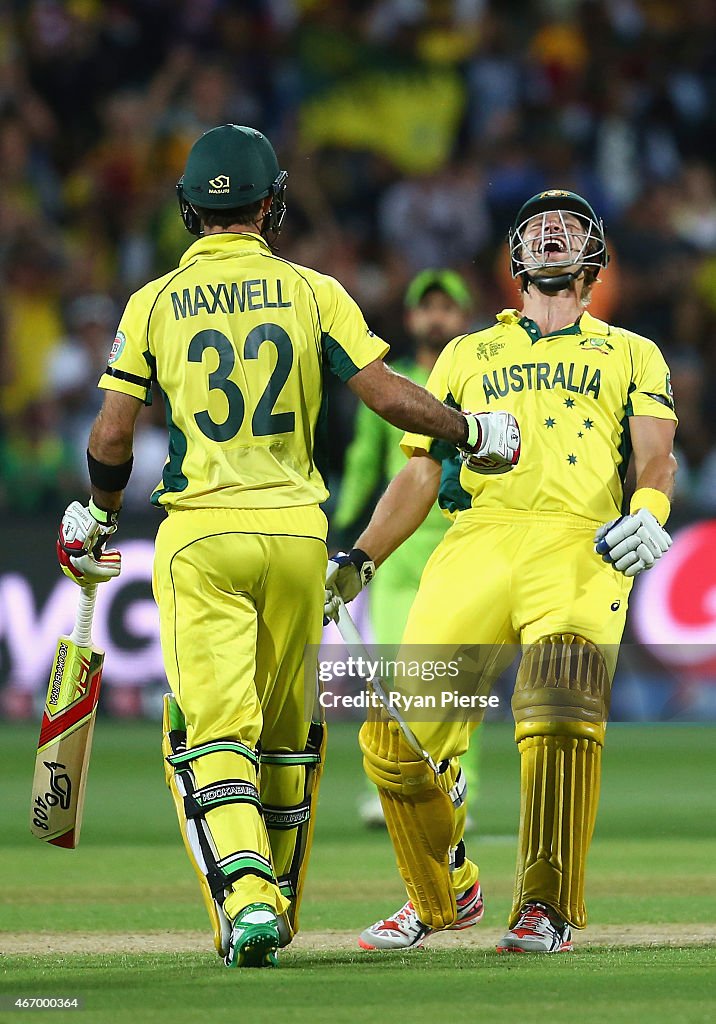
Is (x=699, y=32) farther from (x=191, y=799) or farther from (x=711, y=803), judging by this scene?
(x=191, y=799)

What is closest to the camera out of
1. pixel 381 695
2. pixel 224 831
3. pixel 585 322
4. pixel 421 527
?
pixel 224 831

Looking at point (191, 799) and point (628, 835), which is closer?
point (191, 799)

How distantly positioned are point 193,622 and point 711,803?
5.23m

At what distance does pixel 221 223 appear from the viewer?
515 cm

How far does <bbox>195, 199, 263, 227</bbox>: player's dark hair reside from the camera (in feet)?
16.8

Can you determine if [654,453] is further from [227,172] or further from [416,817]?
[227,172]

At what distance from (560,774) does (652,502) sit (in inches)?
32.3

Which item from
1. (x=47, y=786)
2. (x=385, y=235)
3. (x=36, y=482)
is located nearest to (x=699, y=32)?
(x=385, y=235)

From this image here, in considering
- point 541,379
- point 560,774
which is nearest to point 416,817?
point 560,774

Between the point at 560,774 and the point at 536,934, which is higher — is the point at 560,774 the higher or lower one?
the higher one

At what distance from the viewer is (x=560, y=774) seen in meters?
5.23

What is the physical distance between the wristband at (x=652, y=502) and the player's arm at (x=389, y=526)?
0.76 meters

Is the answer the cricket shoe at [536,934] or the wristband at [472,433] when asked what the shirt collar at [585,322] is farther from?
the cricket shoe at [536,934]

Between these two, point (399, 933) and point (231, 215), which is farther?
point (399, 933)
